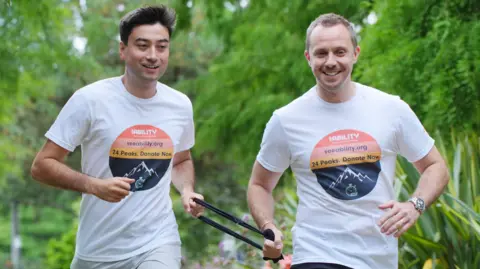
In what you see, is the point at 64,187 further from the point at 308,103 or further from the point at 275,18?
the point at 275,18

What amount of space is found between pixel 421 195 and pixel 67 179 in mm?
1819

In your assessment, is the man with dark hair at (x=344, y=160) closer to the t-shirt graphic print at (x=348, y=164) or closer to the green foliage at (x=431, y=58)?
the t-shirt graphic print at (x=348, y=164)

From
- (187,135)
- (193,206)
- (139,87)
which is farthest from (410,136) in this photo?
(139,87)

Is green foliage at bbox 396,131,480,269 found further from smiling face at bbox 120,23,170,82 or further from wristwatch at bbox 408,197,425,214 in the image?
smiling face at bbox 120,23,170,82

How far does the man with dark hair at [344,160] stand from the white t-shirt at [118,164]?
65 centimetres

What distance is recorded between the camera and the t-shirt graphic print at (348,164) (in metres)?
4.60

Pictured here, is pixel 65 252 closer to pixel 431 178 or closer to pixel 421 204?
pixel 431 178

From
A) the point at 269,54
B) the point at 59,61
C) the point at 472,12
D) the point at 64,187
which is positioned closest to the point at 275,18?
the point at 269,54

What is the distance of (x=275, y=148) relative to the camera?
493 cm

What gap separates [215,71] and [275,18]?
134cm

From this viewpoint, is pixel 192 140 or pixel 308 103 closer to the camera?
pixel 308 103

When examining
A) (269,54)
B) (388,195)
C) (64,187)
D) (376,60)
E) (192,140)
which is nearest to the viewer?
Answer: (388,195)

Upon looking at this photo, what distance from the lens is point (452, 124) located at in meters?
8.42

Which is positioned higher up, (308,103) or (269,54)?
(308,103)
